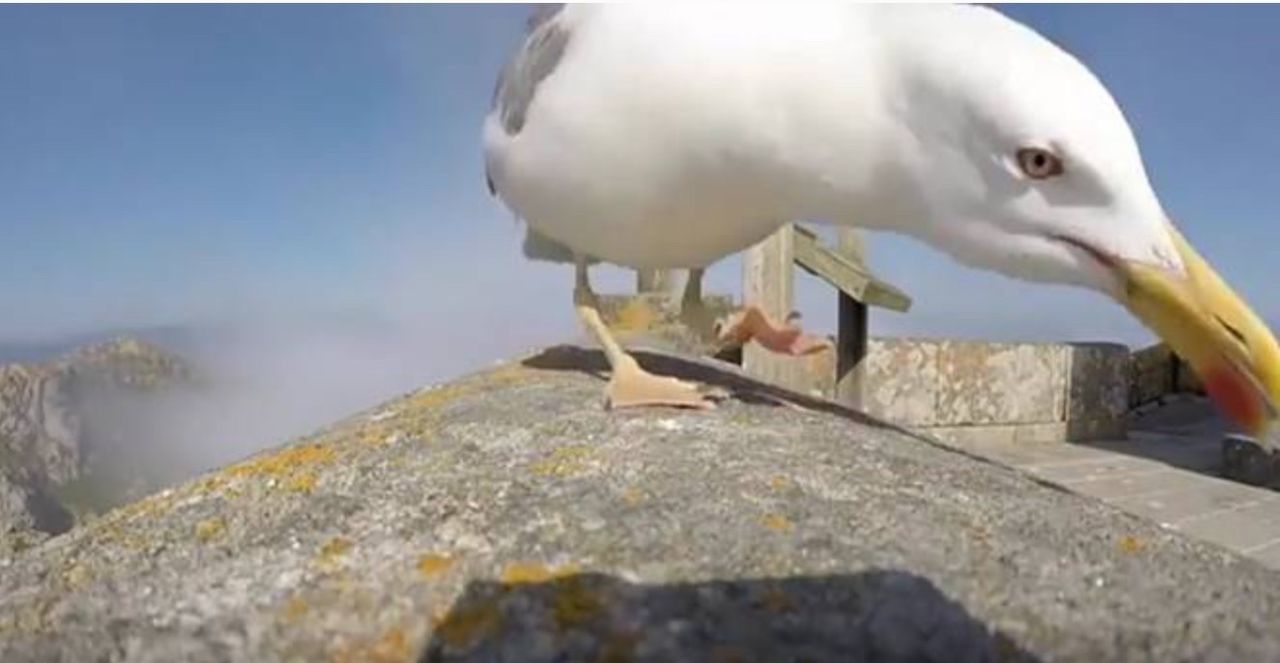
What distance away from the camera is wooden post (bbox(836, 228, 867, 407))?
748cm

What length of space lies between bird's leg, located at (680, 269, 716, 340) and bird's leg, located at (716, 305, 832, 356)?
47 mm

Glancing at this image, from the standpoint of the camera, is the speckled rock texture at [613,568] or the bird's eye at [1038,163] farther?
the bird's eye at [1038,163]

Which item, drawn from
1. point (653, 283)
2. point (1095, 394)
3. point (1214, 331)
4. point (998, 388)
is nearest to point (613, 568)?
point (1214, 331)

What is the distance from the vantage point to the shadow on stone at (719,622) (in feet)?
3.87

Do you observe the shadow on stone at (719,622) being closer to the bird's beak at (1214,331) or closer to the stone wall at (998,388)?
the bird's beak at (1214,331)

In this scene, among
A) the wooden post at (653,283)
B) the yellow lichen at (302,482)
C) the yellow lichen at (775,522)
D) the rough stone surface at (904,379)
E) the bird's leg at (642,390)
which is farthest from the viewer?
the rough stone surface at (904,379)

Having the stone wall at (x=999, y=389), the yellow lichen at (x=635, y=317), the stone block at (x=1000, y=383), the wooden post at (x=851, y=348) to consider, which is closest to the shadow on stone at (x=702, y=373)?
the yellow lichen at (x=635, y=317)

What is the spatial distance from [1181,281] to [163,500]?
5.75 ft

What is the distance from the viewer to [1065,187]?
212 centimetres

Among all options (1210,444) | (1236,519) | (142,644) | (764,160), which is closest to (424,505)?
(142,644)

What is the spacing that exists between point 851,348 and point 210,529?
6387mm

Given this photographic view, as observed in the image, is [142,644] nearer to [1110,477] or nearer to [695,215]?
[695,215]

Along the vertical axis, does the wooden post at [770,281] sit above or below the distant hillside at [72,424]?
above

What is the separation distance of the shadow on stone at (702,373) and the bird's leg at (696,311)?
0.90 ft
